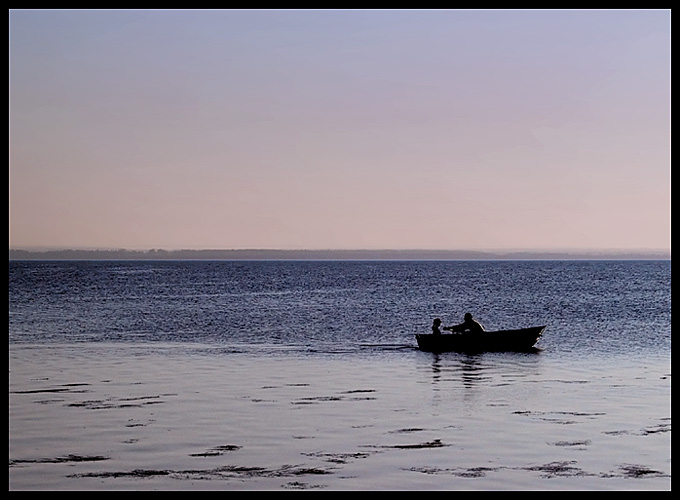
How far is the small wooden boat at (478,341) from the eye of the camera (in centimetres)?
3262

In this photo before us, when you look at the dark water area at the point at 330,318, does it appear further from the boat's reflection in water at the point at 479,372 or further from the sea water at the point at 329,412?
the boat's reflection in water at the point at 479,372

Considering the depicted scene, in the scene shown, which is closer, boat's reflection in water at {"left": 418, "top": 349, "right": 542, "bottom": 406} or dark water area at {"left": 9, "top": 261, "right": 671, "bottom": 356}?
boat's reflection in water at {"left": 418, "top": 349, "right": 542, "bottom": 406}

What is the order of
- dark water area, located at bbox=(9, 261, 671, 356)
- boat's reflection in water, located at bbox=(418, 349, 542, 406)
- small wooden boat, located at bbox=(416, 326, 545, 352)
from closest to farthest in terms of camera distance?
boat's reflection in water, located at bbox=(418, 349, 542, 406)
small wooden boat, located at bbox=(416, 326, 545, 352)
dark water area, located at bbox=(9, 261, 671, 356)

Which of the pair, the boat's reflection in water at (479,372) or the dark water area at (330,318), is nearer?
the boat's reflection in water at (479,372)

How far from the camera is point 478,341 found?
107 ft

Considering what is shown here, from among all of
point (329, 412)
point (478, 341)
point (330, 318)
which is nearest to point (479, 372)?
point (478, 341)

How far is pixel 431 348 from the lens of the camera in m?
32.9

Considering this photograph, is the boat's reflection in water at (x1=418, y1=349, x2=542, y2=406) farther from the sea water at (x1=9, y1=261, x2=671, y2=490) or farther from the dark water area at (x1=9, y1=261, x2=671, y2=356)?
the dark water area at (x1=9, y1=261, x2=671, y2=356)

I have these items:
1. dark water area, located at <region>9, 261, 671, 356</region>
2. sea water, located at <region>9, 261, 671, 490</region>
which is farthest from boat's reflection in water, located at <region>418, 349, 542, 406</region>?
dark water area, located at <region>9, 261, 671, 356</region>

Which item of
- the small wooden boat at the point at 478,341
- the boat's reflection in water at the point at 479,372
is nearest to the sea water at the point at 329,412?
the boat's reflection in water at the point at 479,372

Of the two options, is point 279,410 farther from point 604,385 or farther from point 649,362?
point 649,362

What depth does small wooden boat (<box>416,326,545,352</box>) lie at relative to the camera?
32625 millimetres

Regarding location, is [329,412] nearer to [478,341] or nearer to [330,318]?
[478,341]

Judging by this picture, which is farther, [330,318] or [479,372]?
[330,318]
